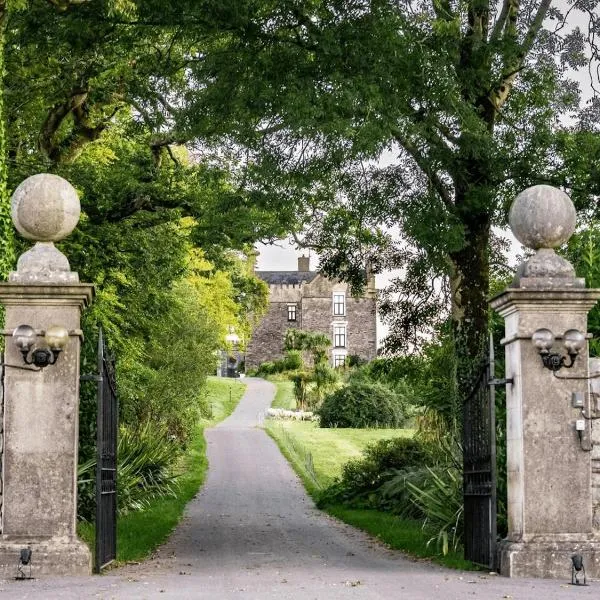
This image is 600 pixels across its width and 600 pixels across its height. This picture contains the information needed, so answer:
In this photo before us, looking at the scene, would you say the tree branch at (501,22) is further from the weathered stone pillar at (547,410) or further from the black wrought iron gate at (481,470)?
the black wrought iron gate at (481,470)

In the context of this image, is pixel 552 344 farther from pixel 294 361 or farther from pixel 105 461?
pixel 294 361

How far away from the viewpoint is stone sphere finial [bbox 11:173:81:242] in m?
9.96

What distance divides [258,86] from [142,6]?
6.54ft

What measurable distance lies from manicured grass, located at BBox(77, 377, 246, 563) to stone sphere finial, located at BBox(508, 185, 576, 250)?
5.50 meters

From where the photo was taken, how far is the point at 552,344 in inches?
392

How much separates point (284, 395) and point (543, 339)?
45329 mm

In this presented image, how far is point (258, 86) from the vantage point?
47.0 ft

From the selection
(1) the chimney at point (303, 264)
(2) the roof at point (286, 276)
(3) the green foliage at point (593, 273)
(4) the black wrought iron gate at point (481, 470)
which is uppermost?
(1) the chimney at point (303, 264)

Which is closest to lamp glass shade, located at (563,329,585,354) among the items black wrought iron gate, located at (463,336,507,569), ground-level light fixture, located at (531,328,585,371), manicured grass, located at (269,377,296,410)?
ground-level light fixture, located at (531,328,585,371)

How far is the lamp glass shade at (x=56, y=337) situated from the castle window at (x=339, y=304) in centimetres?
6505

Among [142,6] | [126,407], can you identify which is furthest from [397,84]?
[126,407]

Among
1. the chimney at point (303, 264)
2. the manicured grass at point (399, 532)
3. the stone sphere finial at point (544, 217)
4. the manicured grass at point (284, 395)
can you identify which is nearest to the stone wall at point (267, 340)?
the chimney at point (303, 264)

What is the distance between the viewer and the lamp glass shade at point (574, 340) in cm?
983

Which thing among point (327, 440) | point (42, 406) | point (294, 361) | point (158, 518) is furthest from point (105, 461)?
point (294, 361)
